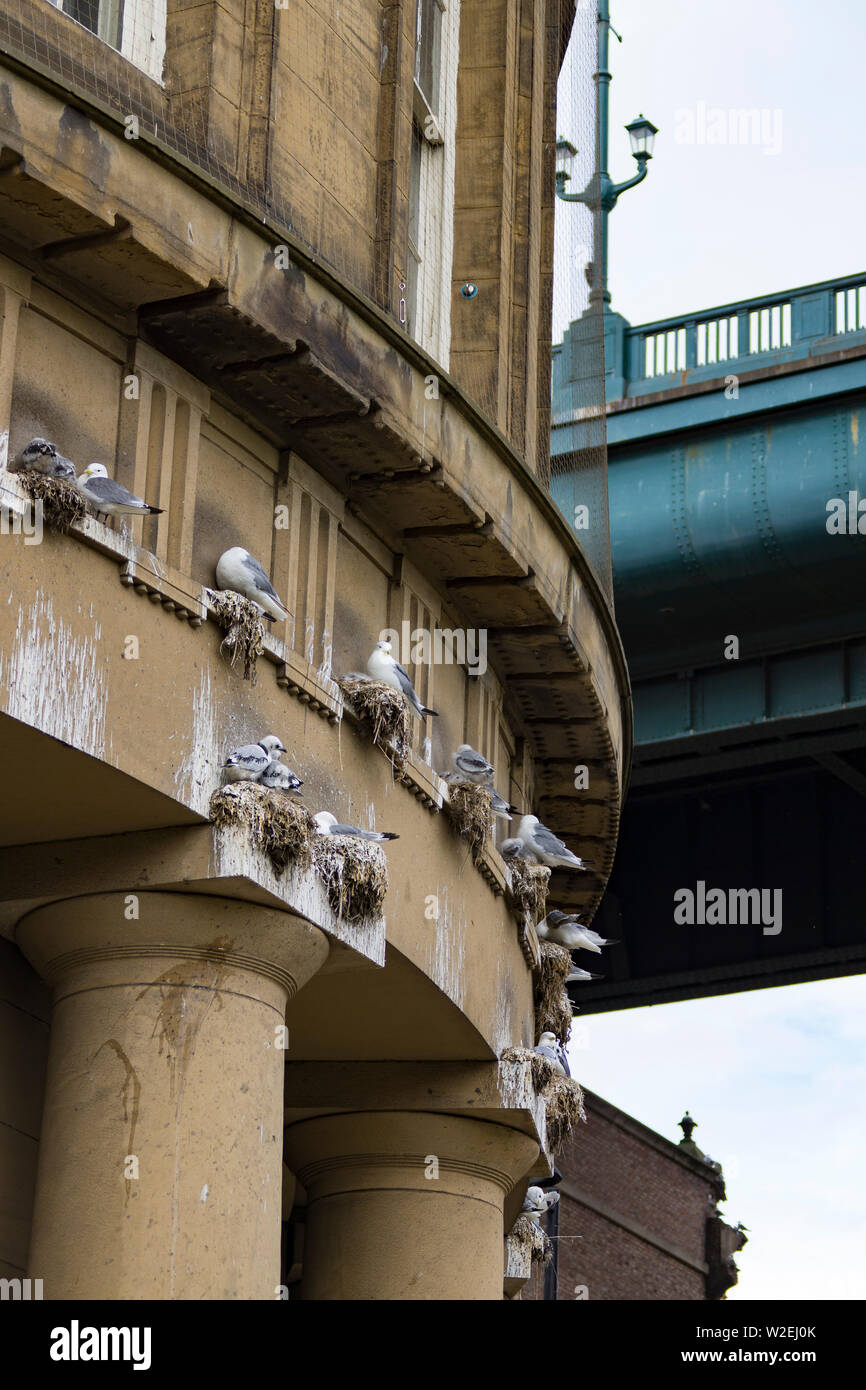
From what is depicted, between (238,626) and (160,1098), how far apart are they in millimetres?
2727

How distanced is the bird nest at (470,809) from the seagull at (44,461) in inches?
180

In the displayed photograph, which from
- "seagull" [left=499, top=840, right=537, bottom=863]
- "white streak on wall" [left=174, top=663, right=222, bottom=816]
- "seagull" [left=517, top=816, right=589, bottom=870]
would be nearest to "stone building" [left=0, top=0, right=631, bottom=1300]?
"white streak on wall" [left=174, top=663, right=222, bottom=816]

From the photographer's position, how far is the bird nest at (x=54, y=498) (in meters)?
12.5

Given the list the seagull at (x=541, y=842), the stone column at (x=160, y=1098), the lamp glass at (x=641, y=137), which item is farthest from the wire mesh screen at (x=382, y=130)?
the lamp glass at (x=641, y=137)

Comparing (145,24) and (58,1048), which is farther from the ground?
(145,24)

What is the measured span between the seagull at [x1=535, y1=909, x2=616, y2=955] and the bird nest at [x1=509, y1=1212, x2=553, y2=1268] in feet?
9.18

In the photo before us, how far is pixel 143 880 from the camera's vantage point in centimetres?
1334

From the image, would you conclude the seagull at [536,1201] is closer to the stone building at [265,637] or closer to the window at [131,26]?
the stone building at [265,637]

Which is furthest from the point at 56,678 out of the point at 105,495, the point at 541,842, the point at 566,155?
the point at 566,155

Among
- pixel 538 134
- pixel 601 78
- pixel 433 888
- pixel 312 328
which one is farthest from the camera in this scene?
pixel 601 78

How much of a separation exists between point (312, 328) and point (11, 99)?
2562 mm

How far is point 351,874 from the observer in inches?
563
